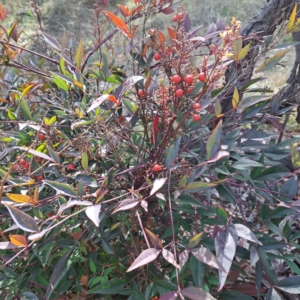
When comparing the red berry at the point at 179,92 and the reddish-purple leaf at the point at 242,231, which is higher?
the red berry at the point at 179,92

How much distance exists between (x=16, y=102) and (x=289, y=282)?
840mm

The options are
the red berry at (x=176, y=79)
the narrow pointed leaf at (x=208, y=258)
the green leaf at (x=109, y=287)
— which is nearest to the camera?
the narrow pointed leaf at (x=208, y=258)

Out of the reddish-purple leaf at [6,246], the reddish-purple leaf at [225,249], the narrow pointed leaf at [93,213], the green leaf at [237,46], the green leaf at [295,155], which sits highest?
the green leaf at [237,46]

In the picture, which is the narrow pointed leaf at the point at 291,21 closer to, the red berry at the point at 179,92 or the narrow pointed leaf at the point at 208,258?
the red berry at the point at 179,92

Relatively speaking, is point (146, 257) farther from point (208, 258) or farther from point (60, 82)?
point (60, 82)

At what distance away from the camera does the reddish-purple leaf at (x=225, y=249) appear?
604 mm

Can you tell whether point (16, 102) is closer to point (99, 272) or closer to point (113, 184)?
point (113, 184)

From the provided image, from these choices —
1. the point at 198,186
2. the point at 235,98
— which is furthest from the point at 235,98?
the point at 198,186

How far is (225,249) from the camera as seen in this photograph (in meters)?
0.63

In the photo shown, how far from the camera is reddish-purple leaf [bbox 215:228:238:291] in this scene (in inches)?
23.8

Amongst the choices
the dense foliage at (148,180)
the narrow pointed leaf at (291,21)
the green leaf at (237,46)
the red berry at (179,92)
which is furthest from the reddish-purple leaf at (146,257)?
the narrow pointed leaf at (291,21)

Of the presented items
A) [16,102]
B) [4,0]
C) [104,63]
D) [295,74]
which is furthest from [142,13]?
[4,0]

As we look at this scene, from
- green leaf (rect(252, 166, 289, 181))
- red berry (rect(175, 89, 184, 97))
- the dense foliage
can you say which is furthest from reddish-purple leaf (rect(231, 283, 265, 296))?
red berry (rect(175, 89, 184, 97))

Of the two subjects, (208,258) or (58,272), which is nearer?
(208,258)
